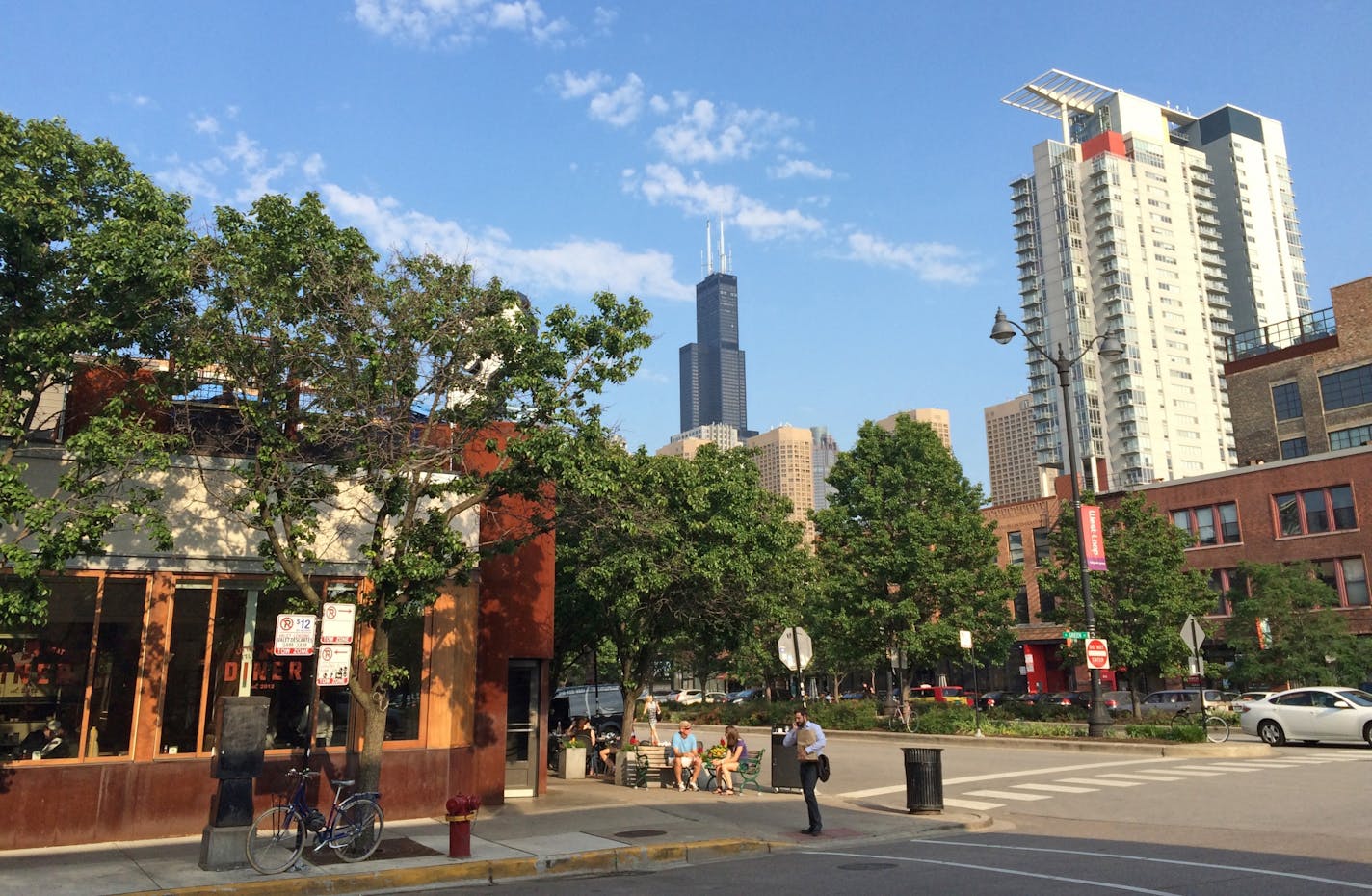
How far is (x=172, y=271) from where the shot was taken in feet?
37.9

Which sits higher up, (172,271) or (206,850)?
(172,271)

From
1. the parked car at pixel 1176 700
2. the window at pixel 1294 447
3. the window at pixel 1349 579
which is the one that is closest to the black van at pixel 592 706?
the parked car at pixel 1176 700

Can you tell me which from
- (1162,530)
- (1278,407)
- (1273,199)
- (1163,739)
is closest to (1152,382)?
(1273,199)

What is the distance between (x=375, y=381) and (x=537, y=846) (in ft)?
20.7

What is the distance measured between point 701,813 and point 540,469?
6421 mm

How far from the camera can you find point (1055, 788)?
1839 cm

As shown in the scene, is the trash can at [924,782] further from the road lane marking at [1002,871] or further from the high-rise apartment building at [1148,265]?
the high-rise apartment building at [1148,265]

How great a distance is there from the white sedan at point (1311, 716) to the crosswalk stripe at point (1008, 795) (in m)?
12.5

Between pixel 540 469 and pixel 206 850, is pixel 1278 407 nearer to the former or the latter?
pixel 540 469

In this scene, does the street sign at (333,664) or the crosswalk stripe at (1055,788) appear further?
the crosswalk stripe at (1055,788)

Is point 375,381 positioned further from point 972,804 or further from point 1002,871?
point 972,804

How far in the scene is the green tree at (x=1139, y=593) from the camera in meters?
35.8

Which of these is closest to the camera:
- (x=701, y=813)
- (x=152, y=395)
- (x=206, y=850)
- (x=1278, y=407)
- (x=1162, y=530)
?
(x=206, y=850)

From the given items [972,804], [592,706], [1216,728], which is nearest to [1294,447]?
[1216,728]
